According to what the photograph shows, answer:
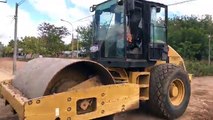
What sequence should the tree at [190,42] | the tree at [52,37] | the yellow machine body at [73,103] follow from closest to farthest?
the yellow machine body at [73,103]
the tree at [190,42]
the tree at [52,37]

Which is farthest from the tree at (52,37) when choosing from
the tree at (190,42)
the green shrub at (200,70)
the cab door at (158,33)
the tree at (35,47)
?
the cab door at (158,33)

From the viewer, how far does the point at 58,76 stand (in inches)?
215

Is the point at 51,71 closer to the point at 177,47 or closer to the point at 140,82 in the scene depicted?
the point at 140,82

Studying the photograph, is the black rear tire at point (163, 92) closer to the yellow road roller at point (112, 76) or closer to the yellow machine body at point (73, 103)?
the yellow road roller at point (112, 76)

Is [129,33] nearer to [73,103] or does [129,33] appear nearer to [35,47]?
[73,103]

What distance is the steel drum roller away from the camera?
5176 mm

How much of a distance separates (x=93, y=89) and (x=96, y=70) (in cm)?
51

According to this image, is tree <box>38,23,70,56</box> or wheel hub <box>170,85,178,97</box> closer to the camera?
wheel hub <box>170,85,178,97</box>

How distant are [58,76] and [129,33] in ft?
8.03

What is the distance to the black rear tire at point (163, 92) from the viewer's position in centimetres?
730

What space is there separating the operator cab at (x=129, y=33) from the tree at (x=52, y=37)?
149ft

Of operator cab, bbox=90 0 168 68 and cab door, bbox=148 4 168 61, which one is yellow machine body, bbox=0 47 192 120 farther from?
cab door, bbox=148 4 168 61

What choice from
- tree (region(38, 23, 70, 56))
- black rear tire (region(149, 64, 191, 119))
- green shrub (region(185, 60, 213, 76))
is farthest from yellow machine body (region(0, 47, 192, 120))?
tree (region(38, 23, 70, 56))

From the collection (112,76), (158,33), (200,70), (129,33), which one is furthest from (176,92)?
(200,70)
